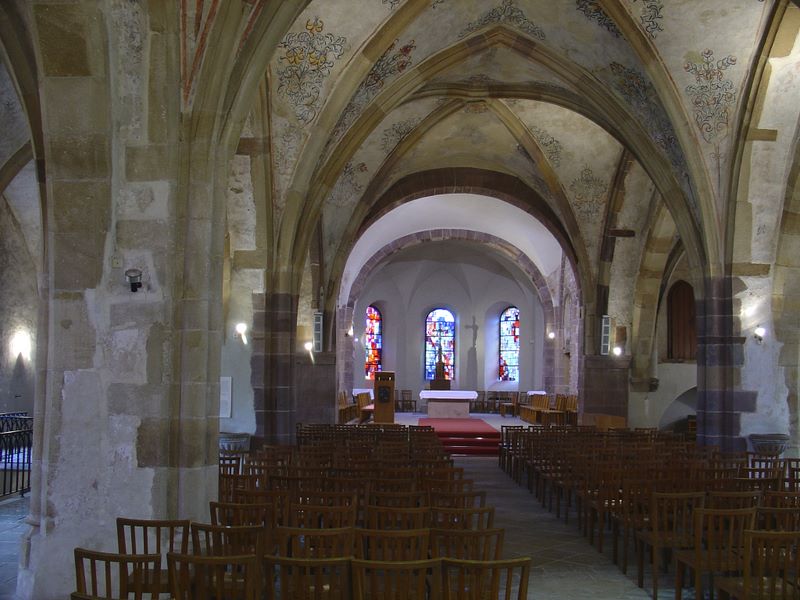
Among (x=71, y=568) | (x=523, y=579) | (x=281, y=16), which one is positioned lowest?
(x=71, y=568)

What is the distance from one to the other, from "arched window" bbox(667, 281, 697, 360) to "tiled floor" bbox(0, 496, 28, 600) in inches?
678

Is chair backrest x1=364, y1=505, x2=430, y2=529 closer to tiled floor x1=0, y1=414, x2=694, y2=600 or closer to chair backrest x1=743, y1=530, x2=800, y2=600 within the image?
tiled floor x1=0, y1=414, x2=694, y2=600

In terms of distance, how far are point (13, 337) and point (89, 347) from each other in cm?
1269

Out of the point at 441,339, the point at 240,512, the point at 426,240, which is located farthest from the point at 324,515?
the point at 441,339

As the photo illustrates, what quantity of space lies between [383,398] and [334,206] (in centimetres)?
486

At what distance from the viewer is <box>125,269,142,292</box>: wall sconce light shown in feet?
19.5

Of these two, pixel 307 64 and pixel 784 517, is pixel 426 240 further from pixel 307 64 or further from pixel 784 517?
pixel 784 517

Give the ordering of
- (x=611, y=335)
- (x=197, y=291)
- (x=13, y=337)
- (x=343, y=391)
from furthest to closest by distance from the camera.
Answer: (x=343, y=391) → (x=611, y=335) → (x=13, y=337) → (x=197, y=291)

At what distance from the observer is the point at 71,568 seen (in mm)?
5734

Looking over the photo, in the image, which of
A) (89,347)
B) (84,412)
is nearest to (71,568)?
(84,412)

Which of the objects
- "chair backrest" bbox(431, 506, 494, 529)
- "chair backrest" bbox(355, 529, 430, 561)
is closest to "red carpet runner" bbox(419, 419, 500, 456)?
"chair backrest" bbox(431, 506, 494, 529)

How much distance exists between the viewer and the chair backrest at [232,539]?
172 inches

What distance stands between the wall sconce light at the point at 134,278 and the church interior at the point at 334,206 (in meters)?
0.02

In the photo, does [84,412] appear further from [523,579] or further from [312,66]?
[312,66]
